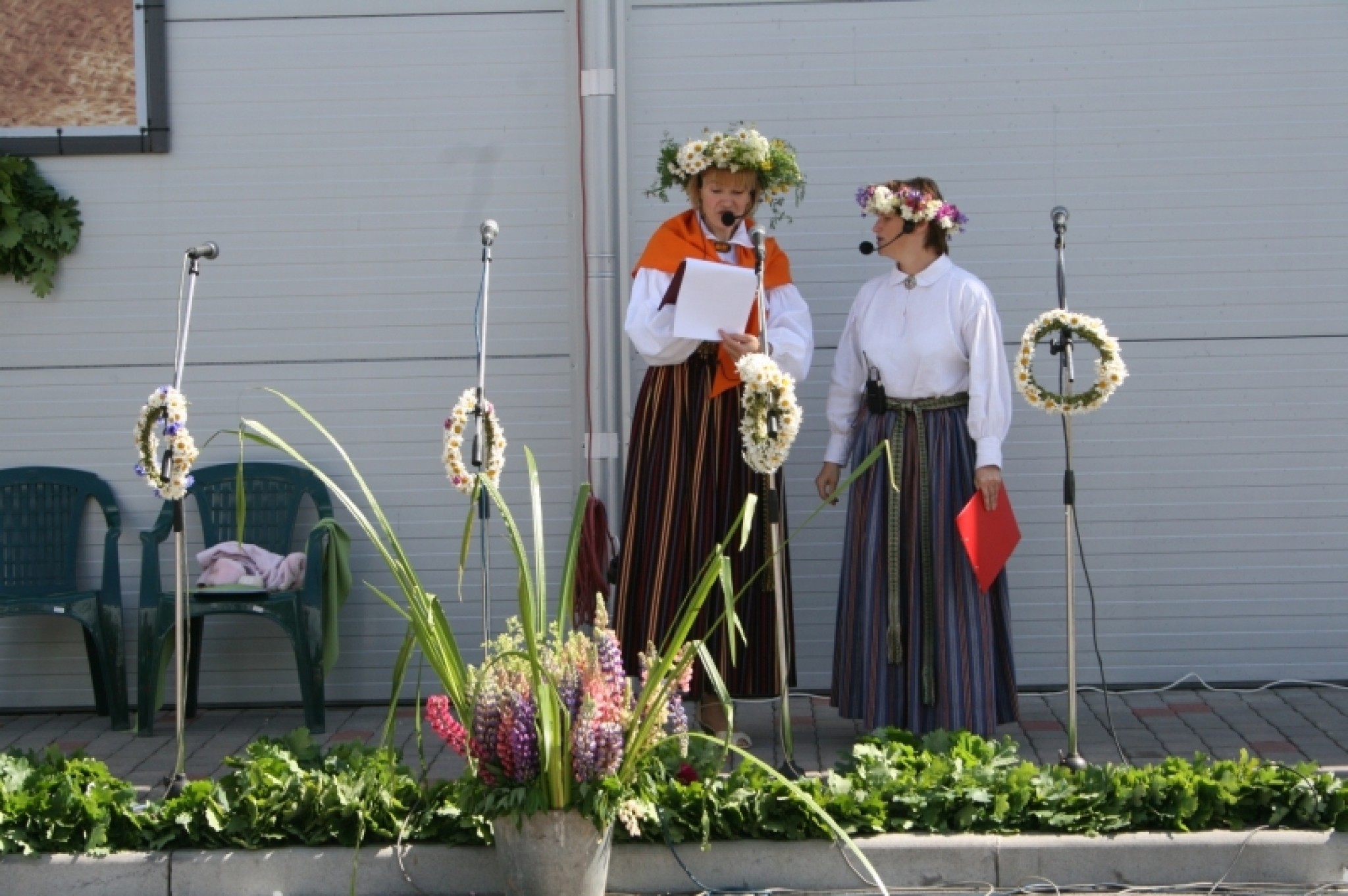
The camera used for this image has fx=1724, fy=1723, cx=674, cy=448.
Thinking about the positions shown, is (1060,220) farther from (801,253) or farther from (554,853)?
(554,853)

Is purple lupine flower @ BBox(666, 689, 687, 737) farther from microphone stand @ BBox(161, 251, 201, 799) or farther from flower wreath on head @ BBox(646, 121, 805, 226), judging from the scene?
flower wreath on head @ BBox(646, 121, 805, 226)

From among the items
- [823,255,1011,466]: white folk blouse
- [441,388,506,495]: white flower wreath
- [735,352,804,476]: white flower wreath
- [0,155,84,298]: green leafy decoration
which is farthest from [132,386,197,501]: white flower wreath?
[823,255,1011,466]: white folk blouse

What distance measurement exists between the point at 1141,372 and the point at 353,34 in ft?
10.9

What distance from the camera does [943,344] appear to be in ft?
18.6

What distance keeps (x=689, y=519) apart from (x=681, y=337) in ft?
2.05

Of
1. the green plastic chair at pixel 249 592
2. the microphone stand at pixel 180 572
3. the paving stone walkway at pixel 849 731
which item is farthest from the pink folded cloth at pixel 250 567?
the microphone stand at pixel 180 572

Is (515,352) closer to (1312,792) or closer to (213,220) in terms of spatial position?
(213,220)

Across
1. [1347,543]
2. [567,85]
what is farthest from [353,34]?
[1347,543]

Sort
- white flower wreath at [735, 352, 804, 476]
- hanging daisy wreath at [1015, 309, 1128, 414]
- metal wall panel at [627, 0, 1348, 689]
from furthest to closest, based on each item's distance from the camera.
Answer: metal wall panel at [627, 0, 1348, 689]
hanging daisy wreath at [1015, 309, 1128, 414]
white flower wreath at [735, 352, 804, 476]

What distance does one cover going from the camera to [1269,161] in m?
6.62

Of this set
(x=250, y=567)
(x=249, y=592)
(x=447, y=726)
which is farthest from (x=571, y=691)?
(x=250, y=567)

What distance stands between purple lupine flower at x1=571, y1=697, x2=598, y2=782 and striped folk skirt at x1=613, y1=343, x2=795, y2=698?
1504 millimetres

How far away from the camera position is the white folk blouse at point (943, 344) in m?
5.61

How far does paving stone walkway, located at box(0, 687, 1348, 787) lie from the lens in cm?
568
